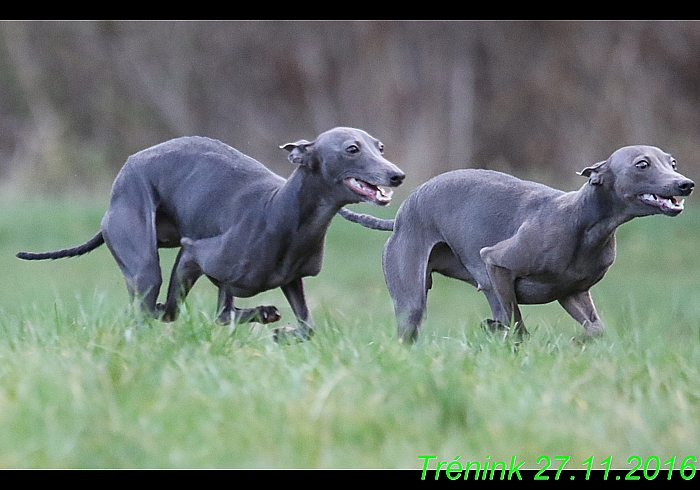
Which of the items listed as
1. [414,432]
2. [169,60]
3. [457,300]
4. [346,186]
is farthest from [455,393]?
[169,60]

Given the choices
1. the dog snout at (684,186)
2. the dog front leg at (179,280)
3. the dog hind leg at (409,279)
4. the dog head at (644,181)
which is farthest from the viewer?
the dog front leg at (179,280)

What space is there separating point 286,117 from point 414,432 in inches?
851

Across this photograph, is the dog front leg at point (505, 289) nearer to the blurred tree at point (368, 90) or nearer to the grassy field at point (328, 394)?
the grassy field at point (328, 394)

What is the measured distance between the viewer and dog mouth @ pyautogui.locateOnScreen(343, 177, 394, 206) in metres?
6.30

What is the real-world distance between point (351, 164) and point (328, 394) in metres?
2.04

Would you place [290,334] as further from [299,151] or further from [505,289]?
[505,289]

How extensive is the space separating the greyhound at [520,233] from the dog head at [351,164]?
0.55 meters

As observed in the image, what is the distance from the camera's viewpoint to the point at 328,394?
4.67 meters

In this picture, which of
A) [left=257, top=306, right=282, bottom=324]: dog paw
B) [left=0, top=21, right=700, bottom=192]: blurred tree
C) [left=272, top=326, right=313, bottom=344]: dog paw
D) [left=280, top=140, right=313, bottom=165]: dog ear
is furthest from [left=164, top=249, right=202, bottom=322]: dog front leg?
[left=0, top=21, right=700, bottom=192]: blurred tree

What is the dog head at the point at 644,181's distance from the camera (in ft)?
19.3

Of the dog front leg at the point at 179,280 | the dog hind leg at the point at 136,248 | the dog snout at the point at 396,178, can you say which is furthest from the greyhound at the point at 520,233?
the dog hind leg at the point at 136,248

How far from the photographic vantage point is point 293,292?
23.1 ft

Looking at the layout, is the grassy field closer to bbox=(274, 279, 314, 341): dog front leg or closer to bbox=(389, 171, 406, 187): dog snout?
bbox=(274, 279, 314, 341): dog front leg

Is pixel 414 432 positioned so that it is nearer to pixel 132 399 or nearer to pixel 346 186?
pixel 132 399
